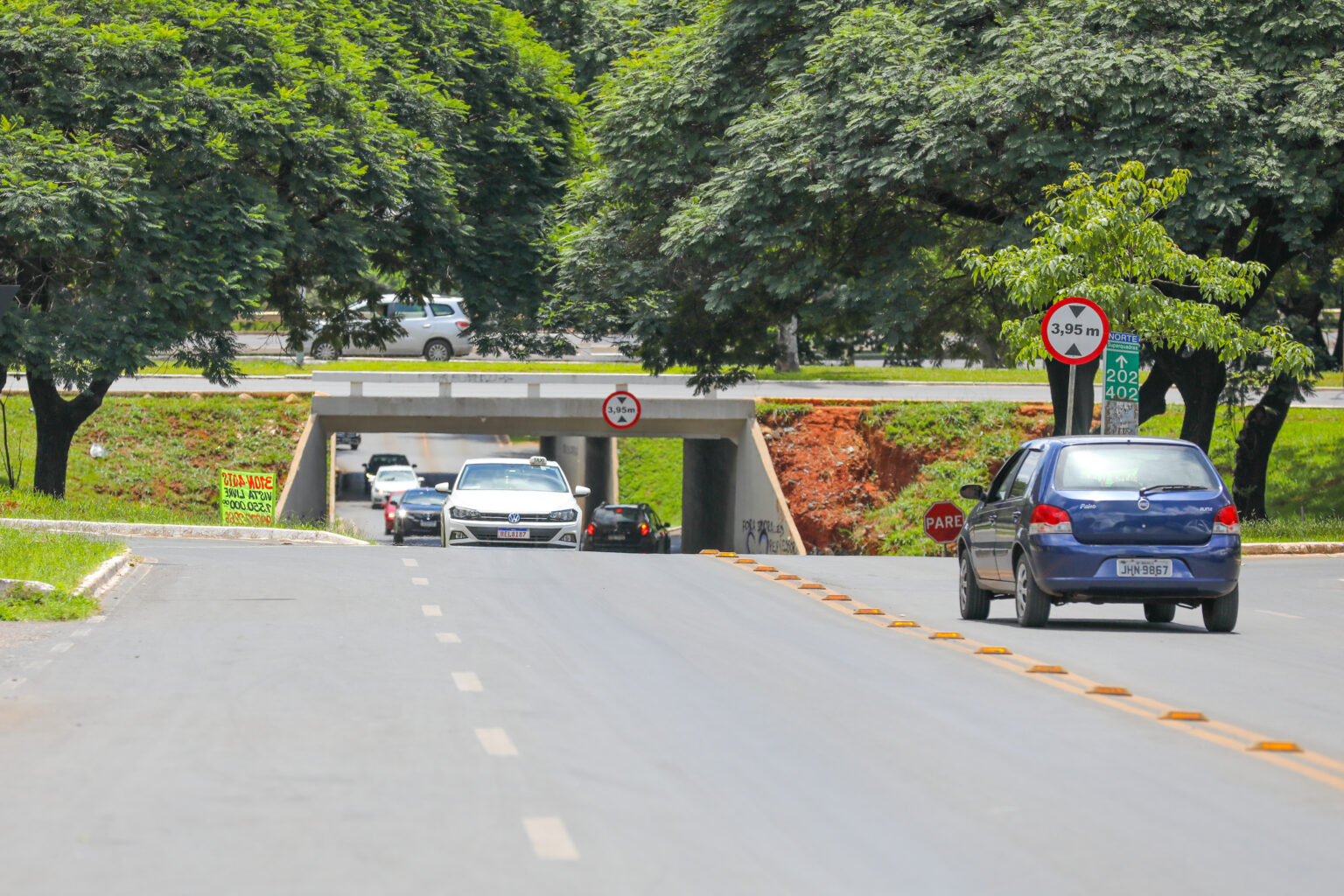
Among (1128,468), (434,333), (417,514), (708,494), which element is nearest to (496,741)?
(1128,468)

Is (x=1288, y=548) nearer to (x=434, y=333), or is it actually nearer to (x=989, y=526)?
(x=989, y=526)

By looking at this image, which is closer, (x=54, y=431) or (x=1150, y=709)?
(x=1150, y=709)

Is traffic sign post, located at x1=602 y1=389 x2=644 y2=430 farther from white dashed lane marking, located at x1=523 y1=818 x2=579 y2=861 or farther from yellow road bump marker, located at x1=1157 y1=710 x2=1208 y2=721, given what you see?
white dashed lane marking, located at x1=523 y1=818 x2=579 y2=861

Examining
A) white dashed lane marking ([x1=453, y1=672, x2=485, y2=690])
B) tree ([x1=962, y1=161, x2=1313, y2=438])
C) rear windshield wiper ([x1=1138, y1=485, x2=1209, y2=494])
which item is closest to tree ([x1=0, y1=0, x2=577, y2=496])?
tree ([x1=962, y1=161, x2=1313, y2=438])

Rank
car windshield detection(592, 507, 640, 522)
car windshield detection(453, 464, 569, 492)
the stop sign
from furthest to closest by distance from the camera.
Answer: car windshield detection(592, 507, 640, 522) < car windshield detection(453, 464, 569, 492) < the stop sign

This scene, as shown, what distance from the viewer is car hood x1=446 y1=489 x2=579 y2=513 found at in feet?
77.3

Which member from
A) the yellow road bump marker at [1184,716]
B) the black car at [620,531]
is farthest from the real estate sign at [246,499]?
the yellow road bump marker at [1184,716]

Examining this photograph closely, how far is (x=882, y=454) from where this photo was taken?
1336 inches

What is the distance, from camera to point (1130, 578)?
12.8m

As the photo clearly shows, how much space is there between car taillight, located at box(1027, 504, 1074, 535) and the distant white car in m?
44.9

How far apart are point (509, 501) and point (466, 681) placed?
1421 centimetres

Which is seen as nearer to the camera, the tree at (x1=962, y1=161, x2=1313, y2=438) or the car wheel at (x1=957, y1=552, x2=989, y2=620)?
the car wheel at (x1=957, y1=552, x2=989, y2=620)

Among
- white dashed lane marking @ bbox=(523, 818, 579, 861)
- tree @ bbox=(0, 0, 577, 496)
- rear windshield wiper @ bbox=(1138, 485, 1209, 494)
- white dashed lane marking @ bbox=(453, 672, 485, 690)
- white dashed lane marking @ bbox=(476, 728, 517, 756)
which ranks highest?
tree @ bbox=(0, 0, 577, 496)

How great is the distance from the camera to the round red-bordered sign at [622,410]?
34.8 metres
